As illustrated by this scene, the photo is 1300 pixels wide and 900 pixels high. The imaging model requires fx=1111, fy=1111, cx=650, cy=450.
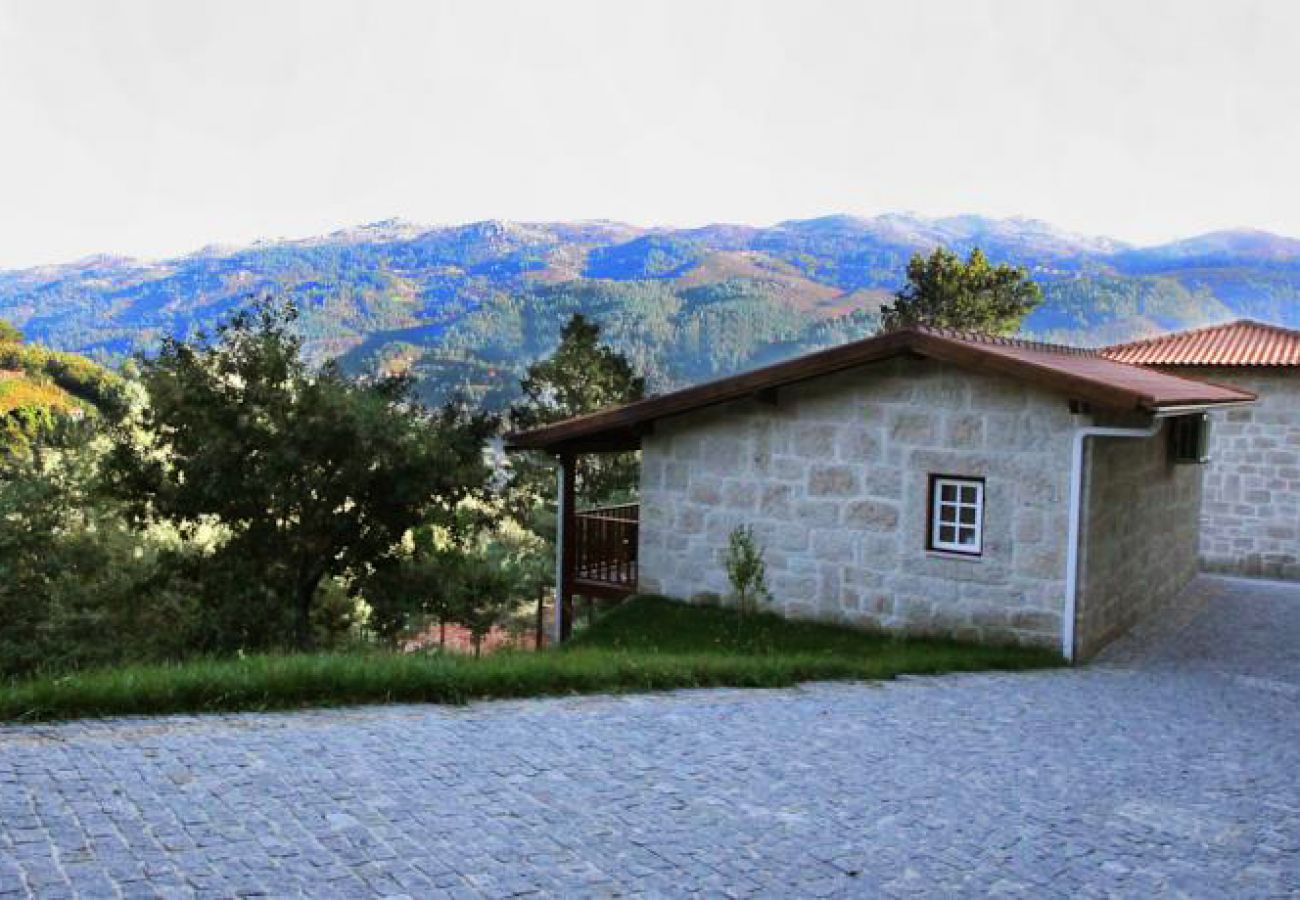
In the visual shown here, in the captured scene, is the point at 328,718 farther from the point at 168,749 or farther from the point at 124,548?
the point at 124,548

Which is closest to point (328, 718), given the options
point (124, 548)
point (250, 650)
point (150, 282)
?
point (250, 650)

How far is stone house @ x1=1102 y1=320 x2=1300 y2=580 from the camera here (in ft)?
63.3

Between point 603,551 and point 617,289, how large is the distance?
61.2m

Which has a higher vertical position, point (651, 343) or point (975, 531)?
point (651, 343)

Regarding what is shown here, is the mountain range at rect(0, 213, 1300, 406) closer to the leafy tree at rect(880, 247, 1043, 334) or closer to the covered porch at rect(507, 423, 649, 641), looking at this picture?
the leafy tree at rect(880, 247, 1043, 334)

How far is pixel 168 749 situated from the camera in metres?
6.03

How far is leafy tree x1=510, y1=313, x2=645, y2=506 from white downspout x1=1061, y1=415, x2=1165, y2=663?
17044 millimetres

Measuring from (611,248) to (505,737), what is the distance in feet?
434

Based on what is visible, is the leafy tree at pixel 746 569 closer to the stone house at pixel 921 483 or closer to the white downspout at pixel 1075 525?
the stone house at pixel 921 483

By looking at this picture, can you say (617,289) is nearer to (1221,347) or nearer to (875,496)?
(1221,347)

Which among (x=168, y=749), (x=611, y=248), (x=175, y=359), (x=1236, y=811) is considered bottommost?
(x=1236, y=811)

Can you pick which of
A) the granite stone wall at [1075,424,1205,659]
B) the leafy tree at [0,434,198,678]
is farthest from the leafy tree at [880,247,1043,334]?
the leafy tree at [0,434,198,678]

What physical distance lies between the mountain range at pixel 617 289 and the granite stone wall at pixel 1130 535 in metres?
24.4

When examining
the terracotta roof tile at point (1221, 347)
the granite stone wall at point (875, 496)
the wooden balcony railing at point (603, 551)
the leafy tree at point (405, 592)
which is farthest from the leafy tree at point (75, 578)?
the terracotta roof tile at point (1221, 347)
